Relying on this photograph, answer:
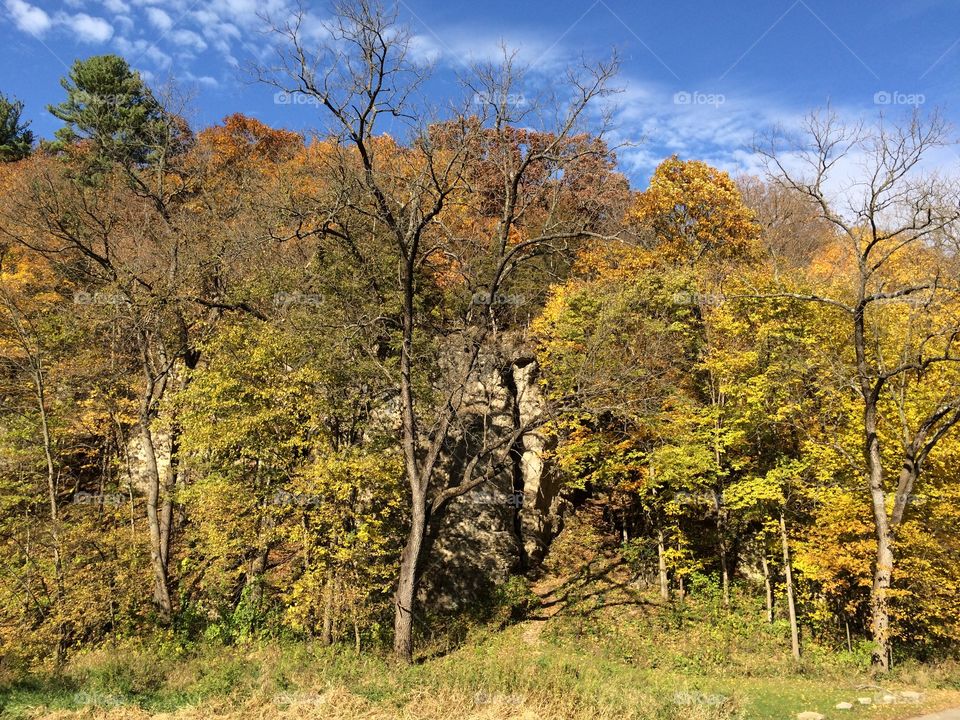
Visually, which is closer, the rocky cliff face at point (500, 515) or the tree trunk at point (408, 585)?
the tree trunk at point (408, 585)

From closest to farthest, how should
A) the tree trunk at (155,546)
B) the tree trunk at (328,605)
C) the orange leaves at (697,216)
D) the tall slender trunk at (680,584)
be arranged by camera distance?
the tree trunk at (328,605) < the tree trunk at (155,546) < the tall slender trunk at (680,584) < the orange leaves at (697,216)

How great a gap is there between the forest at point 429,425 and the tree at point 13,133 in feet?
69.4

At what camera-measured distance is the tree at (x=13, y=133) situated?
3691 cm

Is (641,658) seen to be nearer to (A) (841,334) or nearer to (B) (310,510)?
(B) (310,510)

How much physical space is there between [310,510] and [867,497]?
13.9m

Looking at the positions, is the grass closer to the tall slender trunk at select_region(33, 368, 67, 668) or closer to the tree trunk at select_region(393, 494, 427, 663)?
the tree trunk at select_region(393, 494, 427, 663)

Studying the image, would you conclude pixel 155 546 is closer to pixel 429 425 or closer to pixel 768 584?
pixel 429 425

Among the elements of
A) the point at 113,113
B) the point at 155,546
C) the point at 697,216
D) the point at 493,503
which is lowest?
the point at 155,546

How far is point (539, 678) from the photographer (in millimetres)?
9711

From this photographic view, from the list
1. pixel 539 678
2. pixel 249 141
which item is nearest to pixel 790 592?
pixel 539 678

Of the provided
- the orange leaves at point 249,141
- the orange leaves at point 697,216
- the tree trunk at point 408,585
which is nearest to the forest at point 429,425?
the tree trunk at point 408,585

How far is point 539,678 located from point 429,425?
8.04 metres

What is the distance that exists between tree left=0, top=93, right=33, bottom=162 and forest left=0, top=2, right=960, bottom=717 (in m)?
21.2

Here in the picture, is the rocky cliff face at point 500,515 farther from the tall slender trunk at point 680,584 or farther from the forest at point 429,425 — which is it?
the tall slender trunk at point 680,584
